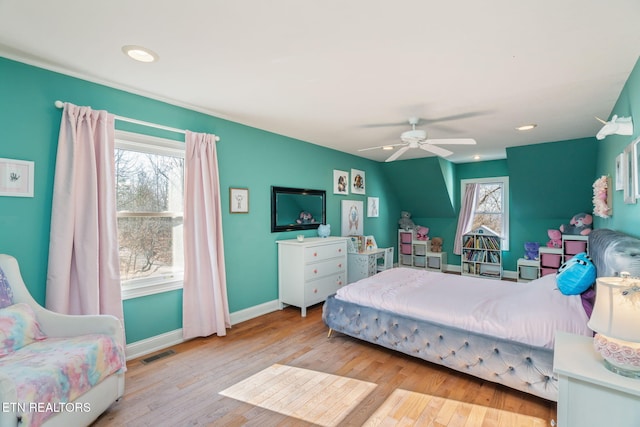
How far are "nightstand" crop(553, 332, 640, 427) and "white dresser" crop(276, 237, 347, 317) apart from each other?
2.80 meters

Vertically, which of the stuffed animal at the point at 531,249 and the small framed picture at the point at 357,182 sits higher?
the small framed picture at the point at 357,182

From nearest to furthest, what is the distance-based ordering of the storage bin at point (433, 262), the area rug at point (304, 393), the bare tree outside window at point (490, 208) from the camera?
1. the area rug at point (304, 393)
2. the bare tree outside window at point (490, 208)
3. the storage bin at point (433, 262)

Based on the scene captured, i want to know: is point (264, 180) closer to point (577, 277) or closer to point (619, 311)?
point (577, 277)

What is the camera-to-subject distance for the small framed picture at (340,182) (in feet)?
17.0

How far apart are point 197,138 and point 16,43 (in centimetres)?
140

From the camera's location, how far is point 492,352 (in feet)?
7.32

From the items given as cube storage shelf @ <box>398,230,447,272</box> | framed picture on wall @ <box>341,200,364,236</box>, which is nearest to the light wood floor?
framed picture on wall @ <box>341,200,364,236</box>

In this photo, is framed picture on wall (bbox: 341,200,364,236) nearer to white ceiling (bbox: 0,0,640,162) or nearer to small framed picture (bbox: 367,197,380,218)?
small framed picture (bbox: 367,197,380,218)

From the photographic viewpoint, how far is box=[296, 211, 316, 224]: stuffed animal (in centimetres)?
450

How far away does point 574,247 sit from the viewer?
4.58 m

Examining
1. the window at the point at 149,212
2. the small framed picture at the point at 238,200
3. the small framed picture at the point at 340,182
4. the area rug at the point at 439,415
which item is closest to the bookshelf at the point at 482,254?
the small framed picture at the point at 340,182

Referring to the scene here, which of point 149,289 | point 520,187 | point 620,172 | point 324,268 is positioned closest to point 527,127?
point 620,172

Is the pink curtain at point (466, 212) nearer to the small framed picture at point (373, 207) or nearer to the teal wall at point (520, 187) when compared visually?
the teal wall at point (520, 187)

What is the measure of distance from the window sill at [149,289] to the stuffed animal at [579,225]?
18.7 feet
